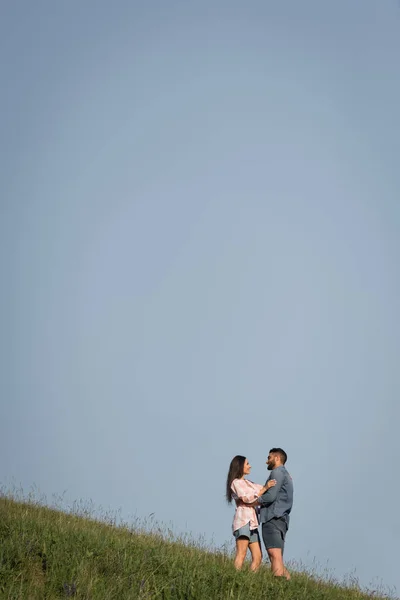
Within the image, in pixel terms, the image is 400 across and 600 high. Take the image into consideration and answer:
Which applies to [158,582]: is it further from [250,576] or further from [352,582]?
[352,582]

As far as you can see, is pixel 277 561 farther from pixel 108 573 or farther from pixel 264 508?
pixel 108 573

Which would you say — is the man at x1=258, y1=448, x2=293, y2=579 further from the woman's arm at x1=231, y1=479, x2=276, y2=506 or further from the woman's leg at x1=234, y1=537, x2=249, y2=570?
the woman's leg at x1=234, y1=537, x2=249, y2=570

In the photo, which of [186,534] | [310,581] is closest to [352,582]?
[310,581]

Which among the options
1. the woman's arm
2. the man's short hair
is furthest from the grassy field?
the man's short hair

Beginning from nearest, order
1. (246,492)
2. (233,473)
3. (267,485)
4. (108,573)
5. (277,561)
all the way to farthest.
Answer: (108,573) → (277,561) → (267,485) → (246,492) → (233,473)

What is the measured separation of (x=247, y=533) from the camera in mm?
11648

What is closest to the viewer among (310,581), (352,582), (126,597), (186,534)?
(126,597)

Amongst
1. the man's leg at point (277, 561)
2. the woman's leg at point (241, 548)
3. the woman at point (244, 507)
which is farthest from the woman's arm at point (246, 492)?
the man's leg at point (277, 561)

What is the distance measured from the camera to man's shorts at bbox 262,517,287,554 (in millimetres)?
11438

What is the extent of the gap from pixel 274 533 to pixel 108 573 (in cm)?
302

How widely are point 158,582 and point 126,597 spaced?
1.10 meters

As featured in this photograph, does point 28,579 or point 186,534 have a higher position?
point 186,534

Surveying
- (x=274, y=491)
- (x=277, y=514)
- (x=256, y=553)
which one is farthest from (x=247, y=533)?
(x=274, y=491)

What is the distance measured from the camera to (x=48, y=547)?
9.98 metres
